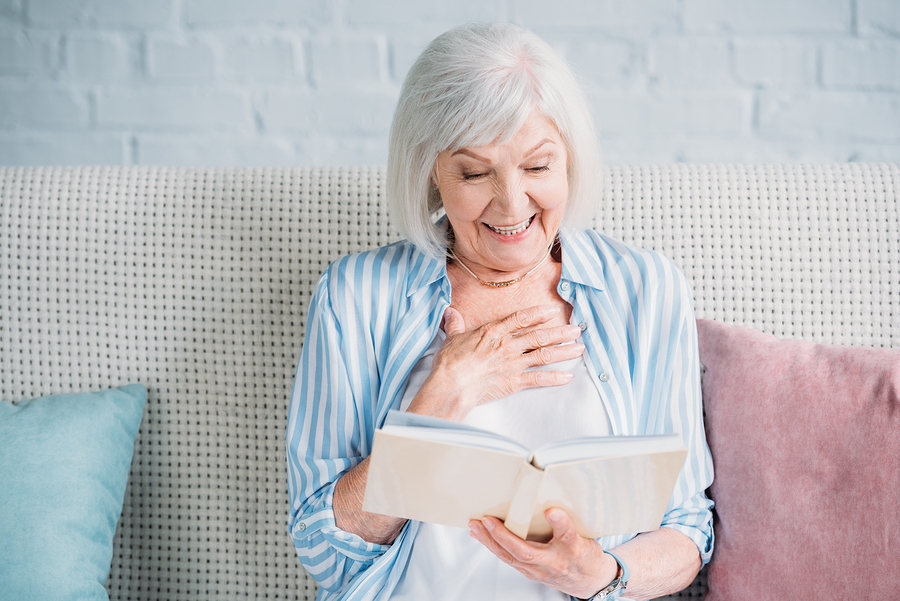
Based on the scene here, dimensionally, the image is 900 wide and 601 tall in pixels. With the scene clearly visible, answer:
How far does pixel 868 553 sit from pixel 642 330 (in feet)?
1.48

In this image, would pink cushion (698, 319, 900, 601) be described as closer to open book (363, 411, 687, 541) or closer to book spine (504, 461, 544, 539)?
open book (363, 411, 687, 541)

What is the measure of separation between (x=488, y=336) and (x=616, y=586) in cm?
40

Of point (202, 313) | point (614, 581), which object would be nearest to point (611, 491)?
point (614, 581)

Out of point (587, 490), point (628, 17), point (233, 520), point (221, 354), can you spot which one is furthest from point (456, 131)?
point (233, 520)

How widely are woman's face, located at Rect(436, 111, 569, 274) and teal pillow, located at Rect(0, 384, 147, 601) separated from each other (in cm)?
76

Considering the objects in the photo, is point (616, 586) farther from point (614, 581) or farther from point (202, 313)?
point (202, 313)

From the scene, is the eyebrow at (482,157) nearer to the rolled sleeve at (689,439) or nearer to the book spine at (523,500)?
the rolled sleeve at (689,439)

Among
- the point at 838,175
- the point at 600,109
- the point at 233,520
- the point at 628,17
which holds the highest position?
the point at 628,17

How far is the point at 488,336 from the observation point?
99 centimetres

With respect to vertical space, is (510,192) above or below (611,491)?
above

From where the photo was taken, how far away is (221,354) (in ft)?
4.13

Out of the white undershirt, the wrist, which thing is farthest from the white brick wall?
the wrist

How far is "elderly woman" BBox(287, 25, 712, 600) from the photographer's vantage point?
935mm

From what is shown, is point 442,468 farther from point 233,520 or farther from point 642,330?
point 233,520
